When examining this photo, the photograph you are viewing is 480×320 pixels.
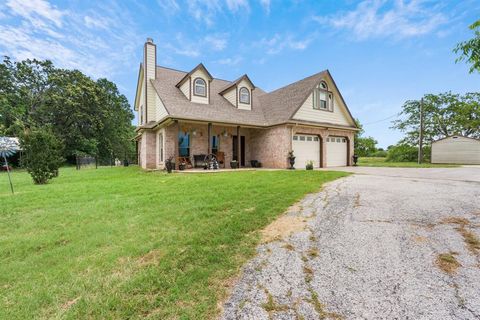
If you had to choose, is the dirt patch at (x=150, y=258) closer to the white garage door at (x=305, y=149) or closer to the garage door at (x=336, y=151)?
the white garage door at (x=305, y=149)

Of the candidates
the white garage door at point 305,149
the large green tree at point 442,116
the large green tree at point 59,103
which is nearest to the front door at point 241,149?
the white garage door at point 305,149

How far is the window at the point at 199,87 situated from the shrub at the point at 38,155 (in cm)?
809

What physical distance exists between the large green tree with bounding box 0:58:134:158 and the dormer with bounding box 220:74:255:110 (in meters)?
19.1

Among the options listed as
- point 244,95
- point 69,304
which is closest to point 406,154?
point 244,95

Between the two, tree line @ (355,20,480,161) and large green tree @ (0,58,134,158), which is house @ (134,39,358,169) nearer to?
tree line @ (355,20,480,161)

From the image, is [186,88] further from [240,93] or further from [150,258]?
[150,258]

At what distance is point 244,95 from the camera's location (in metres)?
16.9

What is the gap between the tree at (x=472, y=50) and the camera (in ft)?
15.7

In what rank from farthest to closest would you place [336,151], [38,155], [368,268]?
[336,151] → [38,155] → [368,268]

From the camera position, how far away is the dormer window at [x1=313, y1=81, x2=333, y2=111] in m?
16.3

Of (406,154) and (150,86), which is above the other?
(150,86)

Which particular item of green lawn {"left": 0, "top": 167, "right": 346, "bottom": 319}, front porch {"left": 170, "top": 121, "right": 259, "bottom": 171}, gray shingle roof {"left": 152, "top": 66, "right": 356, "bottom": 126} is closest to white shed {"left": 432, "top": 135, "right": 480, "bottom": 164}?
gray shingle roof {"left": 152, "top": 66, "right": 356, "bottom": 126}

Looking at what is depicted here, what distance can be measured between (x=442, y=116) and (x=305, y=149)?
2448 centimetres

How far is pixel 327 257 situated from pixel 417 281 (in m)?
0.91
